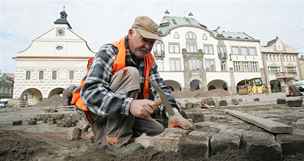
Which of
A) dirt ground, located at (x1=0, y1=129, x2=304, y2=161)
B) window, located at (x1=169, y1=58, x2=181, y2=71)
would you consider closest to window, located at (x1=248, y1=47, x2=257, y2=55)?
window, located at (x1=169, y1=58, x2=181, y2=71)

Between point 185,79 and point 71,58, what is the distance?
17256 mm

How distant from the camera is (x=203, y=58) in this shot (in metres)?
30.9

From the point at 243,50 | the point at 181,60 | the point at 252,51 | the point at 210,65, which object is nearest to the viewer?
the point at 181,60

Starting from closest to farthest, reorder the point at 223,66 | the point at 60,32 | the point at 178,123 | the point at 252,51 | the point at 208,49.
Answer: the point at 178,123
the point at 60,32
the point at 223,66
the point at 208,49
the point at 252,51

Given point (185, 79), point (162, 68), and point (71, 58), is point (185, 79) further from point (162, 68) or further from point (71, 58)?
point (71, 58)

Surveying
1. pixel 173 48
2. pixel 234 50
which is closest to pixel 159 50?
pixel 173 48

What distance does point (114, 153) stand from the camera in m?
1.56

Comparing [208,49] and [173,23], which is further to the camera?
[173,23]

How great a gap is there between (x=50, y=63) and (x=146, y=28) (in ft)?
93.5

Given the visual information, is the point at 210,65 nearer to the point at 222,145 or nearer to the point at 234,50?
the point at 234,50

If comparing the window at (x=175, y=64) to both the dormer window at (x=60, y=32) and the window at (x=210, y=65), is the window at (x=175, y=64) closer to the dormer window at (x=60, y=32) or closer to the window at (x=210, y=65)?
the window at (x=210, y=65)

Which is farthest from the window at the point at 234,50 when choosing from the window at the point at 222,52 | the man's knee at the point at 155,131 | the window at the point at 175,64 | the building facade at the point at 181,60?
the man's knee at the point at 155,131

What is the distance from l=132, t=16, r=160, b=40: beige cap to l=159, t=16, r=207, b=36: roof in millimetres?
29658

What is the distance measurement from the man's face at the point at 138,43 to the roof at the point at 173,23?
97.2 ft
